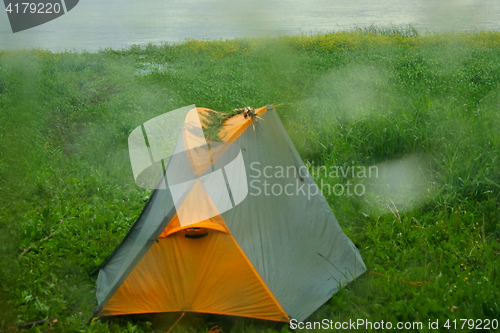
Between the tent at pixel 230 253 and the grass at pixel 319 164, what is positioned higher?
the tent at pixel 230 253

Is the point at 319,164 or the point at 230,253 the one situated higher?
the point at 230,253

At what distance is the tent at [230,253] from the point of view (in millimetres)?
3025

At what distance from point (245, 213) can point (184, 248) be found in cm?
49

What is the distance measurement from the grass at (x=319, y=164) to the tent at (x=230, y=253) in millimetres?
163

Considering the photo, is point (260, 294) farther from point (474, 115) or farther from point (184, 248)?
point (474, 115)

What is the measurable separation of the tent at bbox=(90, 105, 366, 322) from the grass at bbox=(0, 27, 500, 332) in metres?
0.16

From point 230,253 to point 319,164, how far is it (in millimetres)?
3039

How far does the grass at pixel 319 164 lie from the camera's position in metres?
2.95

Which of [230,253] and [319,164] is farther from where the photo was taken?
[319,164]

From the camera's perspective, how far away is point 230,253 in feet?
10.00

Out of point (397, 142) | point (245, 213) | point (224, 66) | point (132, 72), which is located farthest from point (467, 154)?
point (132, 72)

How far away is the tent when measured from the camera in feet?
9.93

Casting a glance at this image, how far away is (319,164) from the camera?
5.84 meters

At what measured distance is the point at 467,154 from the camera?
16.7 ft
